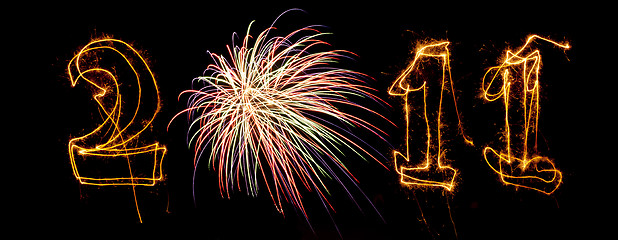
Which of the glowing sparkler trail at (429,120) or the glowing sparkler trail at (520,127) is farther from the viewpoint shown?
the glowing sparkler trail at (429,120)

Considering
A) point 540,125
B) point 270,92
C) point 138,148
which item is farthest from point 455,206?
point 138,148

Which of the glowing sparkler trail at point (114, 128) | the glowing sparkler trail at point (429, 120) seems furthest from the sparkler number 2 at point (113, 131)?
the glowing sparkler trail at point (429, 120)

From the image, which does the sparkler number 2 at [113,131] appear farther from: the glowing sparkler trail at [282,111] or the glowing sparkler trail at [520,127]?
the glowing sparkler trail at [520,127]

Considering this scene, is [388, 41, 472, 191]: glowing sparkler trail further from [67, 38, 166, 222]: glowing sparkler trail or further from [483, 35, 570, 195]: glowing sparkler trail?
[67, 38, 166, 222]: glowing sparkler trail

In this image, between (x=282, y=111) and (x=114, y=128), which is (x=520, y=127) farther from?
(x=114, y=128)

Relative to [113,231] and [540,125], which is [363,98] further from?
[113,231]
